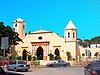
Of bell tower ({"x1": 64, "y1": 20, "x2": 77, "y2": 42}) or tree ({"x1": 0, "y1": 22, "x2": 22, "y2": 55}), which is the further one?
bell tower ({"x1": 64, "y1": 20, "x2": 77, "y2": 42})

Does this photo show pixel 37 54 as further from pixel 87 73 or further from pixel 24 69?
pixel 87 73

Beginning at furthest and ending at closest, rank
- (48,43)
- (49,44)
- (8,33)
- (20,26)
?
1. (20,26)
2. (48,43)
3. (49,44)
4. (8,33)

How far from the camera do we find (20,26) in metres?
82.6

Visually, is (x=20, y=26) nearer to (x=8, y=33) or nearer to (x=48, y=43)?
(x=48, y=43)

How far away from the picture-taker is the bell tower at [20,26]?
8251 cm

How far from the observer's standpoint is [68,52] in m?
75.0

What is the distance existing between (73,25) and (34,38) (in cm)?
1020

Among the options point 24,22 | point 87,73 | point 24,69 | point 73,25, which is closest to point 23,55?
point 24,22

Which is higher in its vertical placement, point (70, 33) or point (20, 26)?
point (20, 26)

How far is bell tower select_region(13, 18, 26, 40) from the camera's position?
8251 centimetres

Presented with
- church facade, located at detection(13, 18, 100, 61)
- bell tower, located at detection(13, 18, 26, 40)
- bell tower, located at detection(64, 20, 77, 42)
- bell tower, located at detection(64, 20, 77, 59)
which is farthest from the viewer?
bell tower, located at detection(13, 18, 26, 40)

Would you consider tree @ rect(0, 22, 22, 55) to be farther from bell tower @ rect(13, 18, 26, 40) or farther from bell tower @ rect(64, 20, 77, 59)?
bell tower @ rect(13, 18, 26, 40)

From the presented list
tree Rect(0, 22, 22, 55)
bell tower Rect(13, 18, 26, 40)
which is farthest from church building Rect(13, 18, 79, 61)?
tree Rect(0, 22, 22, 55)

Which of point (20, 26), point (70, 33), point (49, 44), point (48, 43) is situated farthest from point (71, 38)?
point (20, 26)
